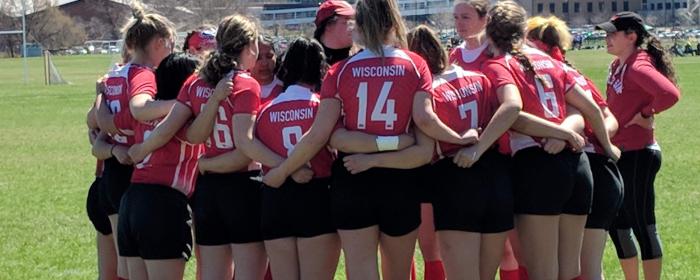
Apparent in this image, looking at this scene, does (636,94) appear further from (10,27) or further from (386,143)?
(10,27)

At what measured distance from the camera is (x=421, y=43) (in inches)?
223

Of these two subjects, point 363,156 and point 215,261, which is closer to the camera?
point 363,156

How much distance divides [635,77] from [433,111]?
2.02 meters

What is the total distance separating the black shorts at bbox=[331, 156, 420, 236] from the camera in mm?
5195

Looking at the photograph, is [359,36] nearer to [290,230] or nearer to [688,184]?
[290,230]

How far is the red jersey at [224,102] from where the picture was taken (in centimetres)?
545

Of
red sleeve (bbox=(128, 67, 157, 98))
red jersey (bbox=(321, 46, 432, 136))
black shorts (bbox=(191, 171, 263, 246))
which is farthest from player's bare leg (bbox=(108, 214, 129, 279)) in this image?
red jersey (bbox=(321, 46, 432, 136))

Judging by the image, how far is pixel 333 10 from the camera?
6.39 metres

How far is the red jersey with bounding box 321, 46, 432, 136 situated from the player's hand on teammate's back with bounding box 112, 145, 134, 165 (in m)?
1.46

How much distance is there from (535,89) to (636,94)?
4.91ft

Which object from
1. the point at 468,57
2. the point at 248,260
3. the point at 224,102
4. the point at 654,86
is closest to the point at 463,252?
the point at 248,260

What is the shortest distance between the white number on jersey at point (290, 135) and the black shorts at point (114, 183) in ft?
4.17

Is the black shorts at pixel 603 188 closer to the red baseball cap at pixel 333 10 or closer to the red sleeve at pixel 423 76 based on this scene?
the red sleeve at pixel 423 76

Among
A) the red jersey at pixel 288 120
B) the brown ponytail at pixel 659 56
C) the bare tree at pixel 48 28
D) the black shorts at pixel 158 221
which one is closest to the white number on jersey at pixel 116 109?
the black shorts at pixel 158 221
